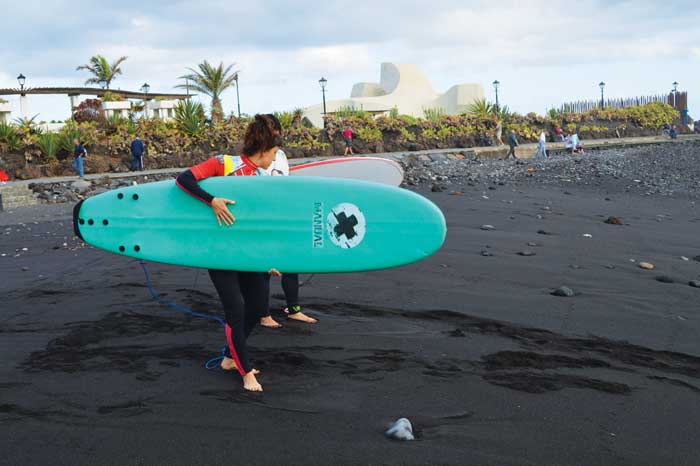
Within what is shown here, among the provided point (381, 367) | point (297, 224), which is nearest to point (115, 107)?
point (297, 224)

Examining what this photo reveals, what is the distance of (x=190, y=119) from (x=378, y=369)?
65.1 ft

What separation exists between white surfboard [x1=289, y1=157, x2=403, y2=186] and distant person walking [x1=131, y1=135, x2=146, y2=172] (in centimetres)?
1521

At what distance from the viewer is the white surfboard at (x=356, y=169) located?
4.79 metres

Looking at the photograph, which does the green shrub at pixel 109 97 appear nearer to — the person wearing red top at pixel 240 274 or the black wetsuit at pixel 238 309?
the person wearing red top at pixel 240 274

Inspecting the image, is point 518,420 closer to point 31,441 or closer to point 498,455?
point 498,455

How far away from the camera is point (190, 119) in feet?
72.0

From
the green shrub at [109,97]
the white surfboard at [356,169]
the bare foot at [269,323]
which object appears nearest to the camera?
the bare foot at [269,323]

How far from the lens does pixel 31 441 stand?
2.60 m

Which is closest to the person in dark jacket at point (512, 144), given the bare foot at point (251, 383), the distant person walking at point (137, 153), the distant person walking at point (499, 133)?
the distant person walking at point (499, 133)

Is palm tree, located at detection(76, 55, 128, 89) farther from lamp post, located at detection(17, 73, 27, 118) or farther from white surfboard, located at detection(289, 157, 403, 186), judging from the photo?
white surfboard, located at detection(289, 157, 403, 186)

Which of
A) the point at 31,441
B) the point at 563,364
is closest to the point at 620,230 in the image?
the point at 563,364

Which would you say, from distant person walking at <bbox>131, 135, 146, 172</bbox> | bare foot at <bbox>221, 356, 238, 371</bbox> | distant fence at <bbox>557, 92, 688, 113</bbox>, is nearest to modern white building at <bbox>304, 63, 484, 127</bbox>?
distant fence at <bbox>557, 92, 688, 113</bbox>

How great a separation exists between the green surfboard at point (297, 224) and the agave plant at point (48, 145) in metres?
17.2

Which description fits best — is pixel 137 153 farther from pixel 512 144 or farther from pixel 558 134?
pixel 558 134
